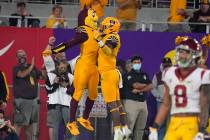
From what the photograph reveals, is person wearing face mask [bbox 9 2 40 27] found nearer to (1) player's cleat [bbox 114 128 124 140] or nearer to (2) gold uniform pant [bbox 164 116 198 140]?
(1) player's cleat [bbox 114 128 124 140]

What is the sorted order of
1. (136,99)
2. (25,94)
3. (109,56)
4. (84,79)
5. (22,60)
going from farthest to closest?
(22,60), (25,94), (136,99), (84,79), (109,56)

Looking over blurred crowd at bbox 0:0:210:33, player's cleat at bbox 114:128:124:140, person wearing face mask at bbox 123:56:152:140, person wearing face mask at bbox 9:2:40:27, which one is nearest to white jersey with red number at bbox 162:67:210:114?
player's cleat at bbox 114:128:124:140

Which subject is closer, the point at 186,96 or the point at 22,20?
the point at 186,96

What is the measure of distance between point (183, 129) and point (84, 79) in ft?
14.7

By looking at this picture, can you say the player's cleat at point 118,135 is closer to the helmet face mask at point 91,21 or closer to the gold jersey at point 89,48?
the gold jersey at point 89,48

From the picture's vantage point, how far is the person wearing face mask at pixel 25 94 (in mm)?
18391

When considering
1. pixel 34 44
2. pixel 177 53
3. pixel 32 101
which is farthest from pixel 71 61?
pixel 177 53

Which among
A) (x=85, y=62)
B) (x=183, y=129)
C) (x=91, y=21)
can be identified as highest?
(x=91, y=21)

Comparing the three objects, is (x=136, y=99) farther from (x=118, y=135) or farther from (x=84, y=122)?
(x=118, y=135)

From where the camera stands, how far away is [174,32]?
21.4 meters

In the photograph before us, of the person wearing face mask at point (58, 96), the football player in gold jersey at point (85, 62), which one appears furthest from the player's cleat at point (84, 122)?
the person wearing face mask at point (58, 96)

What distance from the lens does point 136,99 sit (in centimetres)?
1822

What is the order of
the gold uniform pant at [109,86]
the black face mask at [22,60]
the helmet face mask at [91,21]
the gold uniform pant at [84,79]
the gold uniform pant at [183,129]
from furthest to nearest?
the black face mask at [22,60], the helmet face mask at [91,21], the gold uniform pant at [84,79], the gold uniform pant at [109,86], the gold uniform pant at [183,129]

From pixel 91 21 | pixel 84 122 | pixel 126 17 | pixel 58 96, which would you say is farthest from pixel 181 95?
pixel 126 17
